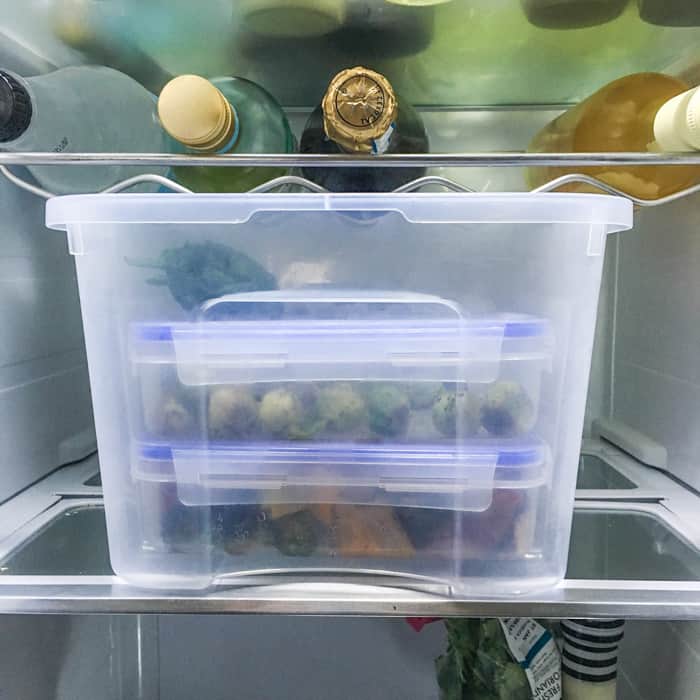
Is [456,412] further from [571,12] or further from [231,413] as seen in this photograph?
[571,12]

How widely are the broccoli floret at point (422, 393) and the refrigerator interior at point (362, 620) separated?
0.74ft

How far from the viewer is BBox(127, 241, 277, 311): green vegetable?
1.67ft

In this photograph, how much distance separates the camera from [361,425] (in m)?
0.53

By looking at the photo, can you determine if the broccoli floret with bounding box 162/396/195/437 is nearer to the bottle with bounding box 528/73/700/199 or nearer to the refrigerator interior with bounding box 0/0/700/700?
the refrigerator interior with bounding box 0/0/700/700

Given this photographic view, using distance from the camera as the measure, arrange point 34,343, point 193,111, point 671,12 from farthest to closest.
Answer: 1. point 34,343
2. point 671,12
3. point 193,111

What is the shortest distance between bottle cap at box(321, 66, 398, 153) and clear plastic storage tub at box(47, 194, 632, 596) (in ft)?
0.23

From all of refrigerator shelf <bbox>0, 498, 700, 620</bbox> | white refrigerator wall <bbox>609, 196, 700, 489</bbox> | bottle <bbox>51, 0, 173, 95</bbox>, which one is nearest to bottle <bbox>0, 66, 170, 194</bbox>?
bottle <bbox>51, 0, 173, 95</bbox>

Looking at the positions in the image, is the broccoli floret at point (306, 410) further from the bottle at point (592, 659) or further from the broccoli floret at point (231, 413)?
the bottle at point (592, 659)

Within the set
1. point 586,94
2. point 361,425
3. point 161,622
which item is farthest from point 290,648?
point 586,94

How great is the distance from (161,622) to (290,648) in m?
0.21

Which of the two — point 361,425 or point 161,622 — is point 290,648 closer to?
point 161,622

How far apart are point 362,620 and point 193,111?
0.77 meters

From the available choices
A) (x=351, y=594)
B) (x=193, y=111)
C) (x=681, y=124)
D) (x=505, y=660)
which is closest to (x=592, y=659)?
(x=505, y=660)

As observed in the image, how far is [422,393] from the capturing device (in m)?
0.52
